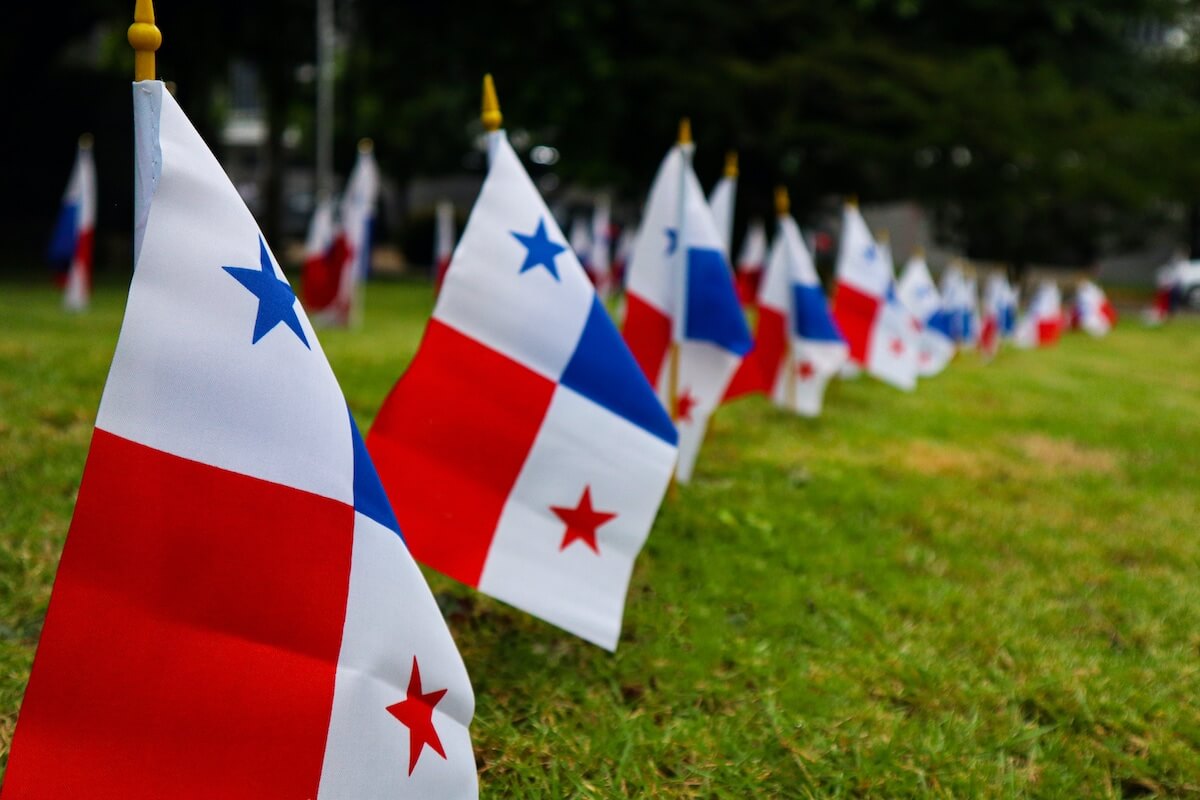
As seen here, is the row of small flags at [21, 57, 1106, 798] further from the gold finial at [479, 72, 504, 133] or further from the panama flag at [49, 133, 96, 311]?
the panama flag at [49, 133, 96, 311]

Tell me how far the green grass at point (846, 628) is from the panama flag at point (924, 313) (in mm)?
3230

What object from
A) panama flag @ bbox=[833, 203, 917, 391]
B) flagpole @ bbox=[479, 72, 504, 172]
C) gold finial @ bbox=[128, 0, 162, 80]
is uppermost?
gold finial @ bbox=[128, 0, 162, 80]

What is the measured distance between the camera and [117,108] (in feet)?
69.2

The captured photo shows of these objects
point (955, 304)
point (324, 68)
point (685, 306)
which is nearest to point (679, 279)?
point (685, 306)

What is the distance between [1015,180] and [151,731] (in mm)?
17788

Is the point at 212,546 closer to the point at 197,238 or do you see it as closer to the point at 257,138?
the point at 197,238

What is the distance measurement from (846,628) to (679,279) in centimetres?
151

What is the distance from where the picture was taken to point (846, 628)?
→ 3287 mm

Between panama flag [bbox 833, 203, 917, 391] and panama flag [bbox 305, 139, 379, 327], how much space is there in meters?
5.21

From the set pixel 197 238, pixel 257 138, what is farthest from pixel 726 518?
pixel 257 138

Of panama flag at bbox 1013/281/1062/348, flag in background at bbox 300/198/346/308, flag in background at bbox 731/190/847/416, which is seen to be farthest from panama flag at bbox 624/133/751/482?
panama flag at bbox 1013/281/1062/348

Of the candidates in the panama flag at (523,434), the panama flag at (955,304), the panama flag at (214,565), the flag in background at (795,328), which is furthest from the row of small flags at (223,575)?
the panama flag at (955,304)

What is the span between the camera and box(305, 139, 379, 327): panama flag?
10.5 meters

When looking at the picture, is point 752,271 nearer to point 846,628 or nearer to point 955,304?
point 955,304
